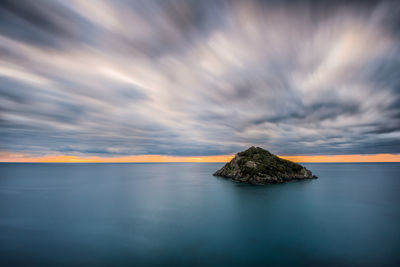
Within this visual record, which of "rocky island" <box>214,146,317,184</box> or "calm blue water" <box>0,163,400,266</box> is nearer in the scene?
"calm blue water" <box>0,163,400,266</box>

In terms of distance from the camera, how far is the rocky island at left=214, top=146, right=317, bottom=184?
7587 centimetres

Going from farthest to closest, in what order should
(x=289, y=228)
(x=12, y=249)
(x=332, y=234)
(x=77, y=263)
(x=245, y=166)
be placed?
(x=245, y=166), (x=289, y=228), (x=332, y=234), (x=12, y=249), (x=77, y=263)

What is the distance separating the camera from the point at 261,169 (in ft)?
255

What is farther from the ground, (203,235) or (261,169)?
(261,169)

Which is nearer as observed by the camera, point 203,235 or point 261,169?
point 203,235

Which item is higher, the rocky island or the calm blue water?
the rocky island

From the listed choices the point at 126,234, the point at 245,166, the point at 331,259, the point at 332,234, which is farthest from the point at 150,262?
the point at 245,166

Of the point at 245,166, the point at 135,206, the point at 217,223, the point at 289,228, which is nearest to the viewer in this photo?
the point at 289,228

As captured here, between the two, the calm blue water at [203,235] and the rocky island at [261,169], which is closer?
the calm blue water at [203,235]

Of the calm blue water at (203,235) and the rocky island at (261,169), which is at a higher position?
the rocky island at (261,169)

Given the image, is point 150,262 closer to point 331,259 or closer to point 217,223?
point 217,223

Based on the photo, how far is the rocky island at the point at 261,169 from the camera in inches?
2987

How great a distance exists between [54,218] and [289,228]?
4472 cm

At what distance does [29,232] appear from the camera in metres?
28.0
